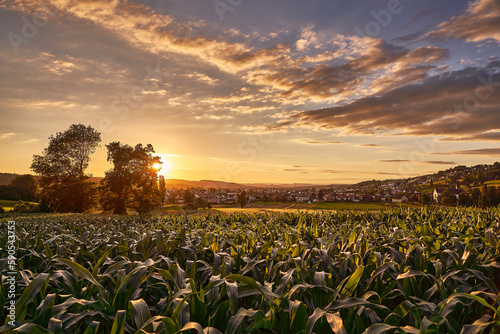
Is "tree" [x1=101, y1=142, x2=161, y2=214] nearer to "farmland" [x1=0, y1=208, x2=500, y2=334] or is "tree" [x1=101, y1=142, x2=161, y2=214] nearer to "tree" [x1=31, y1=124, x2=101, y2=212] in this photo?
"tree" [x1=31, y1=124, x2=101, y2=212]

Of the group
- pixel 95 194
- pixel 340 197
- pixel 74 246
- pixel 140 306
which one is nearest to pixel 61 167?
pixel 95 194

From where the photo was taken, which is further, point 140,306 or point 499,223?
point 499,223

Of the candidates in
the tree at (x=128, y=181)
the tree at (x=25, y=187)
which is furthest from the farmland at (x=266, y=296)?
the tree at (x=25, y=187)

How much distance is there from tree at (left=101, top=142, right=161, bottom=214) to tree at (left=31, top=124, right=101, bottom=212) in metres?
3.08

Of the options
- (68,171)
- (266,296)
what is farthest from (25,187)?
(266,296)

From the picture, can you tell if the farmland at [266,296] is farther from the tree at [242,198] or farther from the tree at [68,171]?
the tree at [242,198]

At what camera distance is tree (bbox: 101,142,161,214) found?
1946 inches

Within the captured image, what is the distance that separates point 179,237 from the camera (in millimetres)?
4535

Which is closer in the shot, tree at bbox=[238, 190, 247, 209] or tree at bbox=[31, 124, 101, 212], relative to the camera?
tree at bbox=[31, 124, 101, 212]

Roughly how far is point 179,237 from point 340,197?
309ft

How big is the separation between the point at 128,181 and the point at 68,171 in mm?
10503

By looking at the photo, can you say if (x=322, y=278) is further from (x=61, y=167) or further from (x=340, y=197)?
(x=340, y=197)

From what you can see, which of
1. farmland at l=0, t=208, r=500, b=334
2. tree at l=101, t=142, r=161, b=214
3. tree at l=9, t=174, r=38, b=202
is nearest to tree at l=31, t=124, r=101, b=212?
tree at l=101, t=142, r=161, b=214

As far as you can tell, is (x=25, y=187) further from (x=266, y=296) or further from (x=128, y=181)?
(x=266, y=296)
